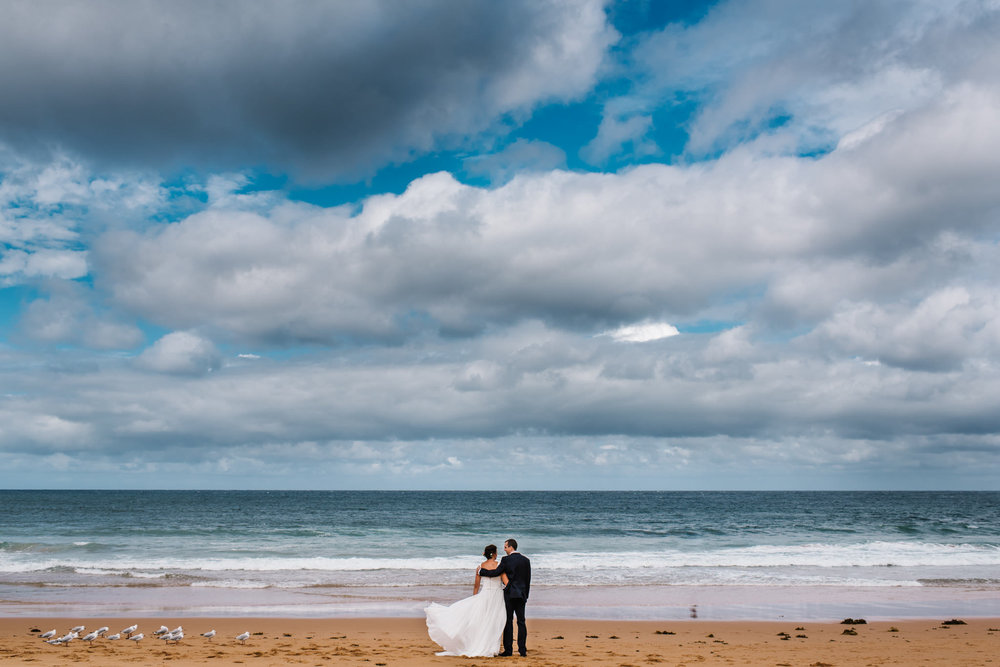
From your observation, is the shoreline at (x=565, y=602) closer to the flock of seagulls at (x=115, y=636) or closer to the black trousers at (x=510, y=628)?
the flock of seagulls at (x=115, y=636)

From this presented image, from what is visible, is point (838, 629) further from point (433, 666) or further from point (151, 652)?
point (151, 652)

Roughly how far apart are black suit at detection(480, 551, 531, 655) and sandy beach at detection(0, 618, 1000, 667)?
286mm

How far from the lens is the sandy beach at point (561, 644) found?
1052 cm

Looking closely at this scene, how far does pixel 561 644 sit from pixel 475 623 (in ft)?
7.00

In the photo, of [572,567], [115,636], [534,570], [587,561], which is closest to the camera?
[115,636]

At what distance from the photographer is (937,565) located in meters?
26.9

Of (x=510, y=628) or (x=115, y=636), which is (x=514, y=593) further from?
(x=115, y=636)

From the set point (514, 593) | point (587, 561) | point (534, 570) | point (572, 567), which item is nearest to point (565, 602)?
point (514, 593)

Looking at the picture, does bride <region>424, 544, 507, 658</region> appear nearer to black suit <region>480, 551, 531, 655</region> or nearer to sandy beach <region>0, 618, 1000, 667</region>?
A: black suit <region>480, 551, 531, 655</region>

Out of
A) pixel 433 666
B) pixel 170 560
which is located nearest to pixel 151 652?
pixel 433 666

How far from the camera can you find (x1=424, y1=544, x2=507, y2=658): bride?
35.2 feet

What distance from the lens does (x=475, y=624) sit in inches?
424

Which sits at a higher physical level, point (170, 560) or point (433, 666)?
point (433, 666)

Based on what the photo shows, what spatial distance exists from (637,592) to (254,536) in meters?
23.7
